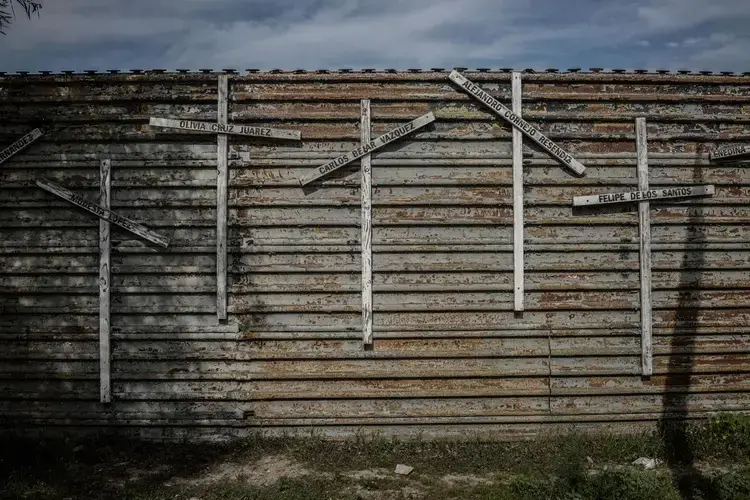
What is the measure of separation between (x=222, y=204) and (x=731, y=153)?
6737mm

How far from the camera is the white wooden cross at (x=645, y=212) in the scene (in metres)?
7.61

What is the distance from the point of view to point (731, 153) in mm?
7672

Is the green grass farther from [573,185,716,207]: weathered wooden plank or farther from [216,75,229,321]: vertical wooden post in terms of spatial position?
[573,185,716,207]: weathered wooden plank

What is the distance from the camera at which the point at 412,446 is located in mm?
7531

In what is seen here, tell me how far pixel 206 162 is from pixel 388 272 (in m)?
2.80

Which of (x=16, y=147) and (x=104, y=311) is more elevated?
(x=16, y=147)

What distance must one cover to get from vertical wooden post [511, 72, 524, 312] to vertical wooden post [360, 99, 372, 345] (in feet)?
6.23

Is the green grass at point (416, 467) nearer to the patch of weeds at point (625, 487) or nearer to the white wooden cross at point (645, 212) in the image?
the patch of weeds at point (625, 487)

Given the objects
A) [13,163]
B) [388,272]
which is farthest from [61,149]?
[388,272]

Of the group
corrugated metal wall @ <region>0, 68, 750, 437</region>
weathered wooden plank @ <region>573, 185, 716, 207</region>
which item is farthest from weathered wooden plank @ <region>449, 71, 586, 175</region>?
weathered wooden plank @ <region>573, 185, 716, 207</region>

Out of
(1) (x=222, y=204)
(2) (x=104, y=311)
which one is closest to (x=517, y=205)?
(1) (x=222, y=204)

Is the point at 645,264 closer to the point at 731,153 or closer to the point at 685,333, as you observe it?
the point at 685,333

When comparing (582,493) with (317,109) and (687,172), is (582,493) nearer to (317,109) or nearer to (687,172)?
(687,172)

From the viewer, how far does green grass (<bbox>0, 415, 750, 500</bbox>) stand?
6234 mm
